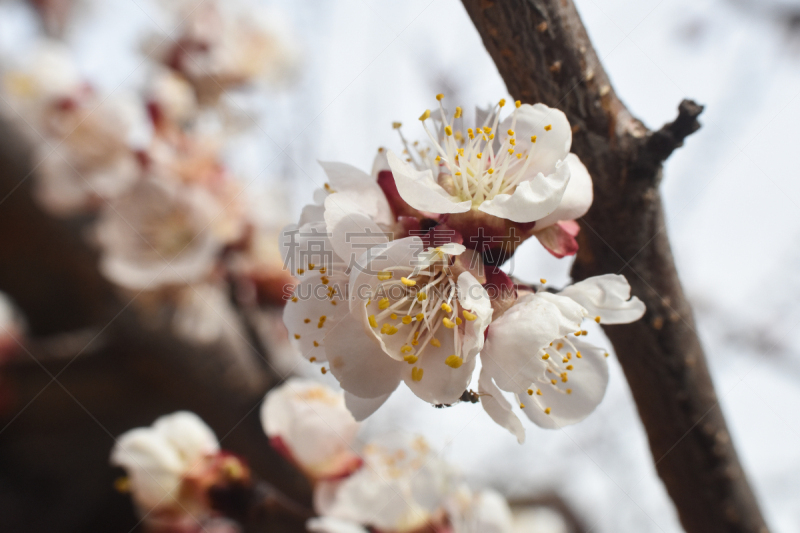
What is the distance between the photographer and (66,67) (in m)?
1.84

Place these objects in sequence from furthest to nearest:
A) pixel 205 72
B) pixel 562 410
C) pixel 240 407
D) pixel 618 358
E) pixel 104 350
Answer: pixel 205 72 < pixel 104 350 < pixel 240 407 < pixel 618 358 < pixel 562 410

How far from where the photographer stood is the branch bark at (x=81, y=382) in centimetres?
163

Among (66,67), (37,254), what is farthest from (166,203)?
(37,254)

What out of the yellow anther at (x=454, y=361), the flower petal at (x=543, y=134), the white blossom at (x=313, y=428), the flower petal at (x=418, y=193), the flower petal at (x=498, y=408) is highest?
the flower petal at (x=543, y=134)

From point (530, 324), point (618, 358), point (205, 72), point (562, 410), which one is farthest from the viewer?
point (205, 72)

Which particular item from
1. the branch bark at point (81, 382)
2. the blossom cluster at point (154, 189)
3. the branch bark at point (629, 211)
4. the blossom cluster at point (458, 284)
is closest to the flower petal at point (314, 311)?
the blossom cluster at point (458, 284)

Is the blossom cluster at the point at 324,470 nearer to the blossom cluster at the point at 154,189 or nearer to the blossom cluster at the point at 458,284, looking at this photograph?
the blossom cluster at the point at 458,284

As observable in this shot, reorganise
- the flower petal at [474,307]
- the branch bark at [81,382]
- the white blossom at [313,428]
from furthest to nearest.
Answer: the branch bark at [81,382], the white blossom at [313,428], the flower petal at [474,307]

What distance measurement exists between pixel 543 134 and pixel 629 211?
18 centimetres

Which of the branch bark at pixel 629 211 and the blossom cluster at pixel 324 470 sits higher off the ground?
the branch bark at pixel 629 211

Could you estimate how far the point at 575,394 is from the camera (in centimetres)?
61

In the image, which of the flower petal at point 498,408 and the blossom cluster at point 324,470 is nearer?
the flower petal at point 498,408

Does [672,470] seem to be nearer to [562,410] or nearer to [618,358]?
[618,358]

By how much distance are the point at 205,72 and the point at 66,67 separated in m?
0.50
